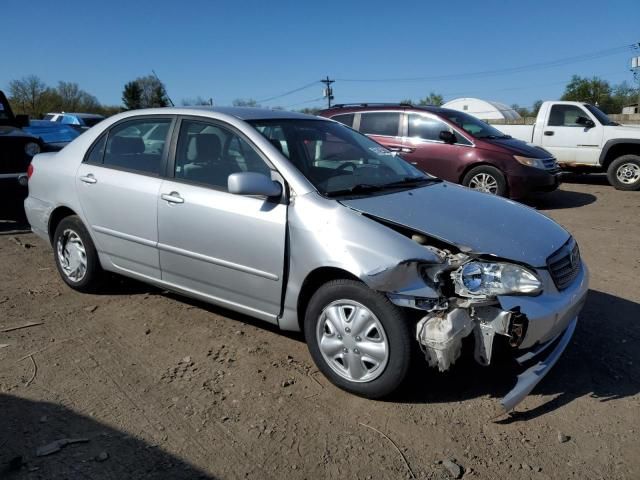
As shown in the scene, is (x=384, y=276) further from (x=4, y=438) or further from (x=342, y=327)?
(x=4, y=438)

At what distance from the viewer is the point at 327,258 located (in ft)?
10.1

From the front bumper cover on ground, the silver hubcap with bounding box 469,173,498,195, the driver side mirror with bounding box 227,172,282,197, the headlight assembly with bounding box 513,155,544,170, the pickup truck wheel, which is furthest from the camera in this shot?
the pickup truck wheel

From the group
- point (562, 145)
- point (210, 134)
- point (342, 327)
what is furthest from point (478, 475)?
point (562, 145)

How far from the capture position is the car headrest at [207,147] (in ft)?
12.7

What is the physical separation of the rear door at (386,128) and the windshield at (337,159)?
5.04 m

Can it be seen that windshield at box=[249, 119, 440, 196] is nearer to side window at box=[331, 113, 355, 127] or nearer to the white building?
side window at box=[331, 113, 355, 127]

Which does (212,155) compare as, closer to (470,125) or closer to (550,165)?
(470,125)

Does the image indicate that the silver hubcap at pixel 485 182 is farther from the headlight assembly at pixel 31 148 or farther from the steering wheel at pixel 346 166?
the headlight assembly at pixel 31 148

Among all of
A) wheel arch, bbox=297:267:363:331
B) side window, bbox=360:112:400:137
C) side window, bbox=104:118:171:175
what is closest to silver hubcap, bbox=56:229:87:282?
side window, bbox=104:118:171:175

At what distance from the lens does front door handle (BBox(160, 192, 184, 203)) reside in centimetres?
379

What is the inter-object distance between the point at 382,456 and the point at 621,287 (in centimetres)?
349

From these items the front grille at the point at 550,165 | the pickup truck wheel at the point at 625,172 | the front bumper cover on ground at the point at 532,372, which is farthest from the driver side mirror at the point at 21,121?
the pickup truck wheel at the point at 625,172

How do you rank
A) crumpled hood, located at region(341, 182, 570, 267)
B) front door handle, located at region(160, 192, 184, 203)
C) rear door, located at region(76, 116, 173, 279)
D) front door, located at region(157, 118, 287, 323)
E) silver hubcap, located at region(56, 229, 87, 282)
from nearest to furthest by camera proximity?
crumpled hood, located at region(341, 182, 570, 267)
front door, located at region(157, 118, 287, 323)
front door handle, located at region(160, 192, 184, 203)
rear door, located at region(76, 116, 173, 279)
silver hubcap, located at region(56, 229, 87, 282)

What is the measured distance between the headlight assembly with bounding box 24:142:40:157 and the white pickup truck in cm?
981
